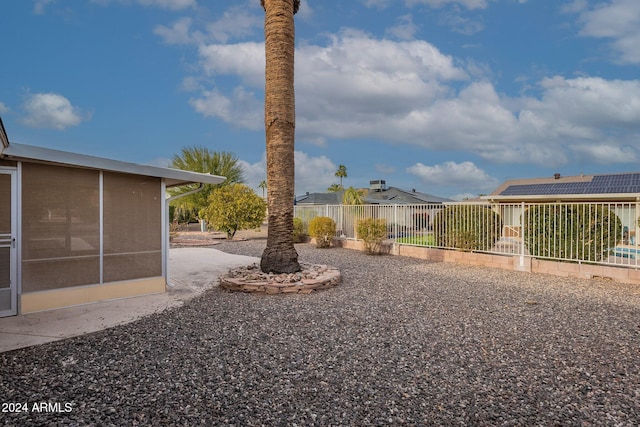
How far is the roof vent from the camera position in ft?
102

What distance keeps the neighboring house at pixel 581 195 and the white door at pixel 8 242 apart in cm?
1192

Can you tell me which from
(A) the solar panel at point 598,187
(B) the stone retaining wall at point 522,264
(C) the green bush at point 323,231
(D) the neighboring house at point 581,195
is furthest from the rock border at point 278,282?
(A) the solar panel at point 598,187

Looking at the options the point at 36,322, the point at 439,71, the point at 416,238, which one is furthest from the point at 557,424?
the point at 439,71

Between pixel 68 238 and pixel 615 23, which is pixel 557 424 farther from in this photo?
pixel 615 23

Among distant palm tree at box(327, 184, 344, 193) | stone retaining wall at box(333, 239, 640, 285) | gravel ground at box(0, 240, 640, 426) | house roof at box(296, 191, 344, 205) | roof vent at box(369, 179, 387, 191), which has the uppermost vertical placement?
distant palm tree at box(327, 184, 344, 193)

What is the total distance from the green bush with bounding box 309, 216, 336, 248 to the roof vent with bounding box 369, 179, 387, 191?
16.0m

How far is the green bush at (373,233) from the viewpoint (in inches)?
532

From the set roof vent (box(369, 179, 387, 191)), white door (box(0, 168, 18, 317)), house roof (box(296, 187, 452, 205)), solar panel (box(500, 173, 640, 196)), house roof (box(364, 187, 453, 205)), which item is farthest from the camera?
roof vent (box(369, 179, 387, 191))

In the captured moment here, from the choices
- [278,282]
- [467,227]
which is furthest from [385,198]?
[278,282]

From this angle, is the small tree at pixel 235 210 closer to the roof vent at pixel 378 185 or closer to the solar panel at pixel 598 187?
the roof vent at pixel 378 185

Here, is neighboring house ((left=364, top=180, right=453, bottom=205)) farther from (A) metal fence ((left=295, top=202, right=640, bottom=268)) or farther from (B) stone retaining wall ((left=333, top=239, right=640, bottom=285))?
(B) stone retaining wall ((left=333, top=239, right=640, bottom=285))

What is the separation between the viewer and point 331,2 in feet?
37.3

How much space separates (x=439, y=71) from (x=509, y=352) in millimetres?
12194

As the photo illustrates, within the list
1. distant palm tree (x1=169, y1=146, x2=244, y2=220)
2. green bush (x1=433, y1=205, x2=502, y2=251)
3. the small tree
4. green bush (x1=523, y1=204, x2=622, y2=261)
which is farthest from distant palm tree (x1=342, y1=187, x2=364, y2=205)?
green bush (x1=523, y1=204, x2=622, y2=261)
